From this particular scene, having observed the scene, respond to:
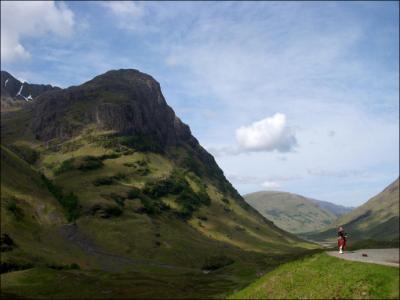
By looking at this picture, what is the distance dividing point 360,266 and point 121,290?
93.6m

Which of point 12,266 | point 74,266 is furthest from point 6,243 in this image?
point 74,266

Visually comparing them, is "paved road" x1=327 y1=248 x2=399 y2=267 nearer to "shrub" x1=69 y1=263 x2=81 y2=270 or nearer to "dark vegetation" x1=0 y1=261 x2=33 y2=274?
"dark vegetation" x1=0 y1=261 x2=33 y2=274

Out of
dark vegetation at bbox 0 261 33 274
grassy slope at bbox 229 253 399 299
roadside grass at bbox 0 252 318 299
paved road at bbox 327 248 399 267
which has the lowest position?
roadside grass at bbox 0 252 318 299

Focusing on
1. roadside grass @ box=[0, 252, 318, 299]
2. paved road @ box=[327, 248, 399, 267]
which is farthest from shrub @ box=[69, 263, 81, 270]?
paved road @ box=[327, 248, 399, 267]

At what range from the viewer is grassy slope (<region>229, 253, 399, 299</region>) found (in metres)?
33.7

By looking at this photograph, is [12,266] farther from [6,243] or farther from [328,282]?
[328,282]

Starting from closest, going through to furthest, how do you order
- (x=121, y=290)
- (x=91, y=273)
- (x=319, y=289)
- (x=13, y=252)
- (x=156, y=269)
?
1. (x=319, y=289)
2. (x=121, y=290)
3. (x=91, y=273)
4. (x=13, y=252)
5. (x=156, y=269)

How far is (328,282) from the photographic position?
37719 millimetres

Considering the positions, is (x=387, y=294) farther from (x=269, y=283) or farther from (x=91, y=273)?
(x=91, y=273)

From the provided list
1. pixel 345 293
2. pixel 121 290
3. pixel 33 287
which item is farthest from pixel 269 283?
pixel 33 287

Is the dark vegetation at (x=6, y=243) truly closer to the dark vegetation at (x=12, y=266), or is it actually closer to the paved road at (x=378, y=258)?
the dark vegetation at (x=12, y=266)

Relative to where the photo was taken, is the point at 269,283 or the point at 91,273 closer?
the point at 269,283

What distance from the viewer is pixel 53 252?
187m

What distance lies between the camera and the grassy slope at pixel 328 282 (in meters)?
33.7
